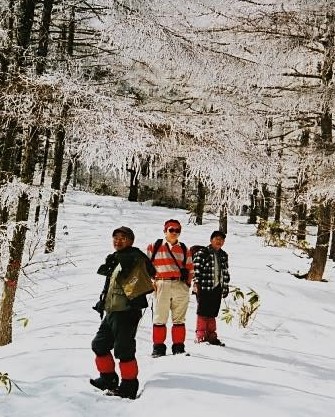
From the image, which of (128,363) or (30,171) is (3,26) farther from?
(128,363)

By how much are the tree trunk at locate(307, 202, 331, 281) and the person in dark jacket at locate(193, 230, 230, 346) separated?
5561mm

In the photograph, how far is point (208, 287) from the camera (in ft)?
22.1

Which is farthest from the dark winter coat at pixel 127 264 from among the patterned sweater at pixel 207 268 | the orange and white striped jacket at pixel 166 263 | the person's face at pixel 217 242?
the person's face at pixel 217 242

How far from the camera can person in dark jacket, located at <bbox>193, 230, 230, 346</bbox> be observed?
22.1ft

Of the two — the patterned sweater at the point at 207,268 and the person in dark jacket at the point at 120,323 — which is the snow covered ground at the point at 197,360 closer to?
the person in dark jacket at the point at 120,323

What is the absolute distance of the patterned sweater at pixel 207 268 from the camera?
675cm

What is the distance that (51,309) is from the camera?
959 cm

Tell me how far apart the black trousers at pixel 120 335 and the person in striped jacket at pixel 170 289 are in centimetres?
124

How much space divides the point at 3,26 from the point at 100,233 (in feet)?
46.0

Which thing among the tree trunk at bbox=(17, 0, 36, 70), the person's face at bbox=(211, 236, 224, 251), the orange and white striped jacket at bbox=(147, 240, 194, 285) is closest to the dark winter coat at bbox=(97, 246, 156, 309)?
the orange and white striped jacket at bbox=(147, 240, 194, 285)

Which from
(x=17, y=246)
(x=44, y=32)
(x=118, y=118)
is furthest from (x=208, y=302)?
(x=44, y=32)

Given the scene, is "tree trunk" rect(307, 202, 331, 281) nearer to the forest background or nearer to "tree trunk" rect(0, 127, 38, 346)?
the forest background

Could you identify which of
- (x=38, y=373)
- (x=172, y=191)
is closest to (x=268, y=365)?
(x=38, y=373)

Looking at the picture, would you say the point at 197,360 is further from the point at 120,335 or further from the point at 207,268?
the point at 207,268
